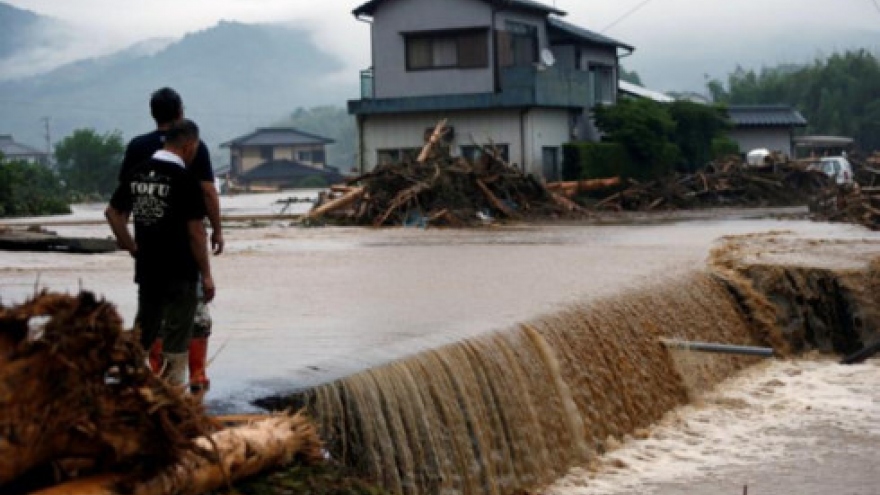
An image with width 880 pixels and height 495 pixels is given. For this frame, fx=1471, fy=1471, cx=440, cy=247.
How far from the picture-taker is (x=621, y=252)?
19.8 metres

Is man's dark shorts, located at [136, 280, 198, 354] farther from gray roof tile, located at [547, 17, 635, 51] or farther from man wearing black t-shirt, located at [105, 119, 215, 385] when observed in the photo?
gray roof tile, located at [547, 17, 635, 51]

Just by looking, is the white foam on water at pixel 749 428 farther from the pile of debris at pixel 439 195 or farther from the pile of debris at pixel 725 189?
the pile of debris at pixel 725 189

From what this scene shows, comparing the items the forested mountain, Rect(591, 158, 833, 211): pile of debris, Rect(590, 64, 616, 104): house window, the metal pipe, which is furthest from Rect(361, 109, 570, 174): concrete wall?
the forested mountain

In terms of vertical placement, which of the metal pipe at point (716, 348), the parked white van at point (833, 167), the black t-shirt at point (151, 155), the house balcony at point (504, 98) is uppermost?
the house balcony at point (504, 98)

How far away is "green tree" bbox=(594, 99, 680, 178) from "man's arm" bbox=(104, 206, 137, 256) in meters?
33.2

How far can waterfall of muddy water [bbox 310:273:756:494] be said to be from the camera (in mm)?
8336

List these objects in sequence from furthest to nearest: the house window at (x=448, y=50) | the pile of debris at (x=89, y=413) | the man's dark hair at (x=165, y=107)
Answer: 1. the house window at (x=448, y=50)
2. the man's dark hair at (x=165, y=107)
3. the pile of debris at (x=89, y=413)

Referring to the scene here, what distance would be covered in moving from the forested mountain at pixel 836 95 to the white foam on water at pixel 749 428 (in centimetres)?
5862

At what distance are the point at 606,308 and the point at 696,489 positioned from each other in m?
2.92

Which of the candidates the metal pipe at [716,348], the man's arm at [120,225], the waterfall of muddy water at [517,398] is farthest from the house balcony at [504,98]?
the man's arm at [120,225]

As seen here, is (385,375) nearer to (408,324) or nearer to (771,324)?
(408,324)

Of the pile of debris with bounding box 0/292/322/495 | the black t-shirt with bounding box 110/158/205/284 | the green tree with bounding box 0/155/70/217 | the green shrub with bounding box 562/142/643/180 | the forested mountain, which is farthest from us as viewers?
the forested mountain

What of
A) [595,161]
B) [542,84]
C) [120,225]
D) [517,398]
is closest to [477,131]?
[542,84]

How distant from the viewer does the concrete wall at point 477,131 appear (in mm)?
38938
